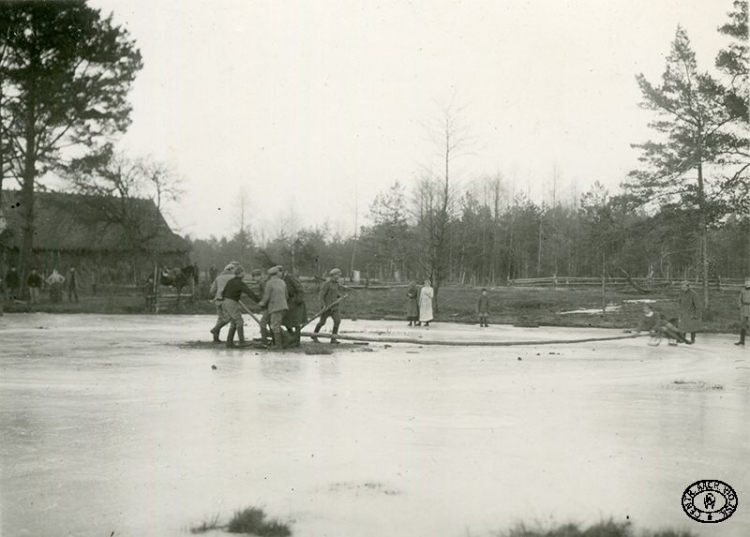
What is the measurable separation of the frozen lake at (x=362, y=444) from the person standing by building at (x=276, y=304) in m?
2.69

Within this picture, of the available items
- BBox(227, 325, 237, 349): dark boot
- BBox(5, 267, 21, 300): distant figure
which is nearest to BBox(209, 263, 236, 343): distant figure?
BBox(227, 325, 237, 349): dark boot

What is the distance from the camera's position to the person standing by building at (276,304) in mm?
16172

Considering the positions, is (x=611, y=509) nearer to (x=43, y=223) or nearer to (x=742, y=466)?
(x=742, y=466)

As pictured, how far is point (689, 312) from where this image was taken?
20.6 m

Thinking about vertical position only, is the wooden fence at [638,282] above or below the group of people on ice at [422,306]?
above

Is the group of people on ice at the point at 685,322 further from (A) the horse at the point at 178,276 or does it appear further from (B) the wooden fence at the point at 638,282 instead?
(B) the wooden fence at the point at 638,282

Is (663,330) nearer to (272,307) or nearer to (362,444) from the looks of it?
(272,307)

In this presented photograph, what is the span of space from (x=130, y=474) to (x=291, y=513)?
65.3 inches

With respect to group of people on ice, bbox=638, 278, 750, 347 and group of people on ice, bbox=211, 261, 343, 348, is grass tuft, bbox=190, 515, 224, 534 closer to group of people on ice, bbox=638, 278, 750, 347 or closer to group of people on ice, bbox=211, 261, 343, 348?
group of people on ice, bbox=211, 261, 343, 348

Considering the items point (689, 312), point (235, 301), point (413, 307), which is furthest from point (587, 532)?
point (413, 307)

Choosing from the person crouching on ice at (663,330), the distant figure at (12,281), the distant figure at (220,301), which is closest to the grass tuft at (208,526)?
the distant figure at (220,301)
